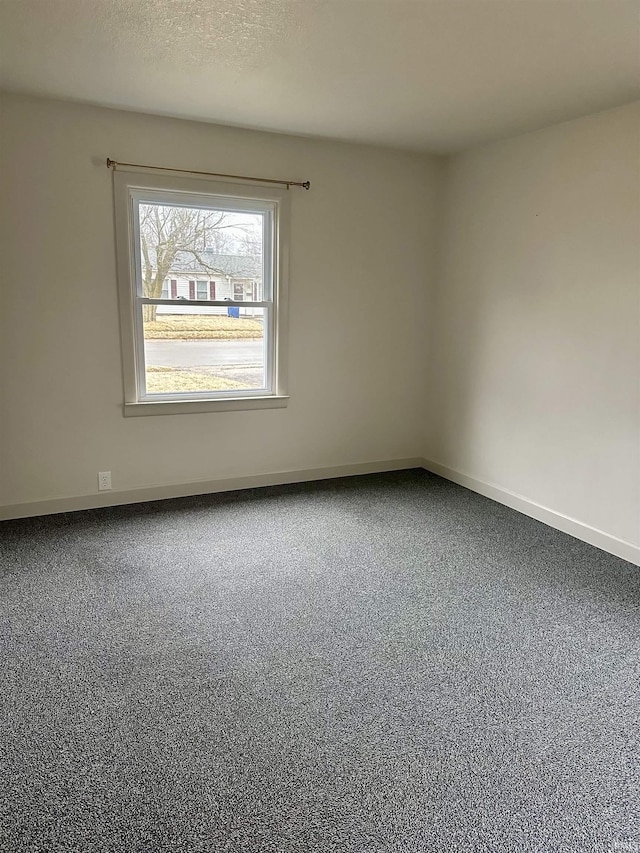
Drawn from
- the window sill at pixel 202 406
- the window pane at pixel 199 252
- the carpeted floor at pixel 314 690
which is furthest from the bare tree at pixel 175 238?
the carpeted floor at pixel 314 690

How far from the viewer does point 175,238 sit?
3766 millimetres

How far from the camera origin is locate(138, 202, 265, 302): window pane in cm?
372

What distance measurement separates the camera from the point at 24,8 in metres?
2.17

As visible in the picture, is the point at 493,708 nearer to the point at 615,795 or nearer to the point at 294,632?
the point at 615,795

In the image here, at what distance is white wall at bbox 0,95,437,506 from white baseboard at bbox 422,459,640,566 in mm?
536

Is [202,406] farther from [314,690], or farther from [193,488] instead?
[314,690]

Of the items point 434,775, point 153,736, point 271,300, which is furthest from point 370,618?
point 271,300

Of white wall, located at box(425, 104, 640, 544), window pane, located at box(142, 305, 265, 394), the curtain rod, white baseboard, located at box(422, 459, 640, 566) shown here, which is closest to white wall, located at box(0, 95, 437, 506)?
the curtain rod

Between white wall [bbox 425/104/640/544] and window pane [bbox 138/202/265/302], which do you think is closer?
white wall [bbox 425/104/640/544]

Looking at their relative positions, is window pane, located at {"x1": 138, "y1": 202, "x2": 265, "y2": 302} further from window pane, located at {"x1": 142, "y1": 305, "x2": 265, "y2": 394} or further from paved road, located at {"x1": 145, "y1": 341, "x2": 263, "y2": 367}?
paved road, located at {"x1": 145, "y1": 341, "x2": 263, "y2": 367}

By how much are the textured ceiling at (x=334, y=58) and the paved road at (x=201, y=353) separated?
1433mm

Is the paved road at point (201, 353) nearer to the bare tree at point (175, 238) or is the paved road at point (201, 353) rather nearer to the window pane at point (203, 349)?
the window pane at point (203, 349)

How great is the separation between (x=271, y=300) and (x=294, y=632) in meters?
2.45

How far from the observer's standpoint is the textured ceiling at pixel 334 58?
7.02 feet
